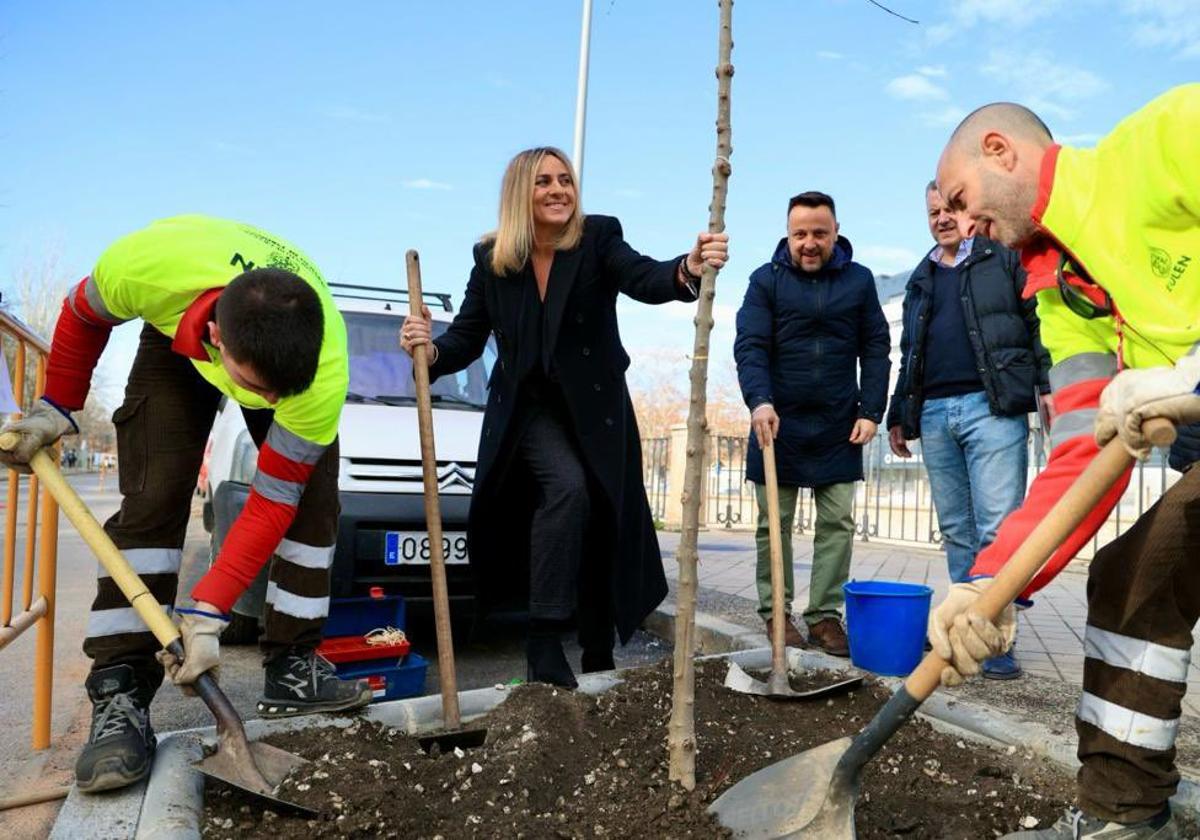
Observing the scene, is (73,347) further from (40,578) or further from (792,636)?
(792,636)

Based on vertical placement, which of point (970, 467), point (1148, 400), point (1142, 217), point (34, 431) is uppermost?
point (1142, 217)

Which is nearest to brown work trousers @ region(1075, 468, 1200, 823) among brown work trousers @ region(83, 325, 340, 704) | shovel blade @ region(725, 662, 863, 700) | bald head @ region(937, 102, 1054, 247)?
bald head @ region(937, 102, 1054, 247)

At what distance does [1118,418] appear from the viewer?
1692mm

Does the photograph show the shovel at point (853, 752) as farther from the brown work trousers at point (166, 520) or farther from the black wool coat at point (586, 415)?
the brown work trousers at point (166, 520)

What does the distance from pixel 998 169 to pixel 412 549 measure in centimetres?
318

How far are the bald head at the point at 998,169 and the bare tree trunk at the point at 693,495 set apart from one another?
0.56 meters

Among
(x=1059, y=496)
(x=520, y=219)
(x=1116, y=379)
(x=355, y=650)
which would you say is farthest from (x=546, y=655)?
(x=1116, y=379)

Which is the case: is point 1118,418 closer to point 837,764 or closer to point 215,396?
point 837,764

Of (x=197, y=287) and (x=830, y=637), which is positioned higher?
(x=197, y=287)

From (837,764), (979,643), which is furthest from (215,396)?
(979,643)

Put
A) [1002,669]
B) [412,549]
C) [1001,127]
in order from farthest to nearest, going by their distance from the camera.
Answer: [412,549] → [1002,669] → [1001,127]

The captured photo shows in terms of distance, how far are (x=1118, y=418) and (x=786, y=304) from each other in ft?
9.18

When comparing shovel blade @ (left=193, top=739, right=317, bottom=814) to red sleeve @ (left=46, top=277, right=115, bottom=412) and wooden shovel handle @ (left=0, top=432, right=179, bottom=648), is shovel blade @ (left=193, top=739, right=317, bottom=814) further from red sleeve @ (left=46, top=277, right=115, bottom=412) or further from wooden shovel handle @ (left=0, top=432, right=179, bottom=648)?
red sleeve @ (left=46, top=277, right=115, bottom=412)

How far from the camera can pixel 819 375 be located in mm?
4383
